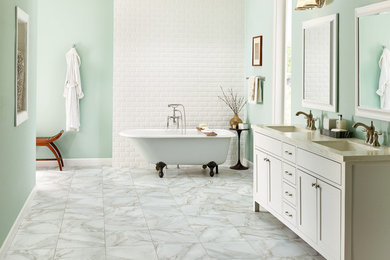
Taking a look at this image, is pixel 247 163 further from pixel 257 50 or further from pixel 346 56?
pixel 346 56

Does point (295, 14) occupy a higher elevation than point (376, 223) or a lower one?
higher

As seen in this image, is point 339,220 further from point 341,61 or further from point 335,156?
point 341,61

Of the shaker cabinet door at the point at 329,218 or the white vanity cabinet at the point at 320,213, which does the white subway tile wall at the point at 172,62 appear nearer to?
the white vanity cabinet at the point at 320,213

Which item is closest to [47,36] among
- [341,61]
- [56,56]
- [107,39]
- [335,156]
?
[56,56]

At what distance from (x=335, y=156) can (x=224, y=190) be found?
329cm

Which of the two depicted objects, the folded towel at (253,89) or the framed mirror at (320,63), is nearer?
the framed mirror at (320,63)

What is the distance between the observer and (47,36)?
8.51 meters

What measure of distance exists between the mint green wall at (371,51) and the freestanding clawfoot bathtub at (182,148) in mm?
3372

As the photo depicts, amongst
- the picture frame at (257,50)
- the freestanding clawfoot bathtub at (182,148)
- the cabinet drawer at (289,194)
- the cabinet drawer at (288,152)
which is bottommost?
the cabinet drawer at (289,194)

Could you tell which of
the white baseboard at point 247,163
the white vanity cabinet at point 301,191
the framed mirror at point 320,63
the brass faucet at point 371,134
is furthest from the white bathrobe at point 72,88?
the brass faucet at point 371,134

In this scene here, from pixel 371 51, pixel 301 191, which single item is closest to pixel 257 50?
pixel 371 51

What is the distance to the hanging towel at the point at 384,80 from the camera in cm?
411

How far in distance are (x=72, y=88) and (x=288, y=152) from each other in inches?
190

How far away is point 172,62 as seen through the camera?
28.4ft
